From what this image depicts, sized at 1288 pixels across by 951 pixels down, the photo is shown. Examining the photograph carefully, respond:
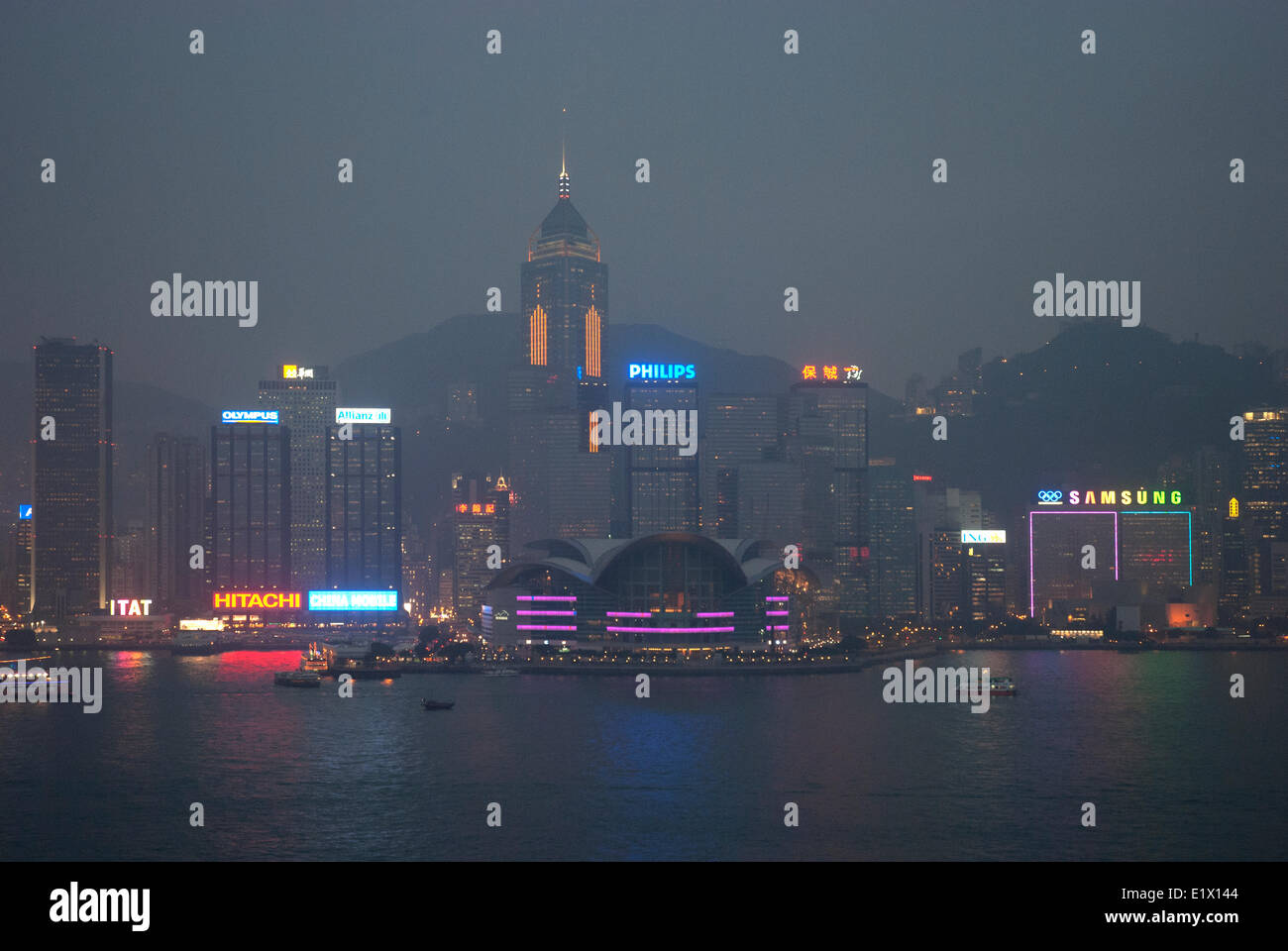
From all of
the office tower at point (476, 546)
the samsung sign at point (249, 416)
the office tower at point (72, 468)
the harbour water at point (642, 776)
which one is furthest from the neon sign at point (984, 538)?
the office tower at point (72, 468)

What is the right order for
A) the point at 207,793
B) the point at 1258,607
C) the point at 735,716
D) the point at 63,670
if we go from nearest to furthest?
the point at 207,793
the point at 735,716
the point at 63,670
the point at 1258,607

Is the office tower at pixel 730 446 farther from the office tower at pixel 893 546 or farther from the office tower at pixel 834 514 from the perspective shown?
the office tower at pixel 893 546

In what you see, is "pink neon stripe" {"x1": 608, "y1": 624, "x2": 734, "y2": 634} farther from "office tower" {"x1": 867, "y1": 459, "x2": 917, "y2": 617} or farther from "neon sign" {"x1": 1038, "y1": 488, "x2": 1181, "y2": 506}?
"neon sign" {"x1": 1038, "y1": 488, "x2": 1181, "y2": 506}

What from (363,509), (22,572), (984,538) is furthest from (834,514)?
(22,572)
